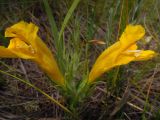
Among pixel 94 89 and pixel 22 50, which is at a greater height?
pixel 22 50

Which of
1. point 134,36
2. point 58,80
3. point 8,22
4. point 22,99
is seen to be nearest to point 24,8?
point 8,22

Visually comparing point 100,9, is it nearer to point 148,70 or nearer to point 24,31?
point 148,70

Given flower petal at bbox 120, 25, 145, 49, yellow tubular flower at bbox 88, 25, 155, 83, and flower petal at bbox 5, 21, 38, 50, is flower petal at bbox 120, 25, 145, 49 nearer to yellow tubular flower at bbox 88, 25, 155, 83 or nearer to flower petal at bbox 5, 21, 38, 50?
yellow tubular flower at bbox 88, 25, 155, 83

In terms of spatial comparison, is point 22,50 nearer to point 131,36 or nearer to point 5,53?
point 5,53

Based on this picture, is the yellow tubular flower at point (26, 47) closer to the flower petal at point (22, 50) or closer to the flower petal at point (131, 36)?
the flower petal at point (22, 50)

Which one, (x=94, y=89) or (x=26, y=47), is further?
(x=94, y=89)

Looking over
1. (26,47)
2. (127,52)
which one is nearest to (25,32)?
(26,47)

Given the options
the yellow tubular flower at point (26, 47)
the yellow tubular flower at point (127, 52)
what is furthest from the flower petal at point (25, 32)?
the yellow tubular flower at point (127, 52)
